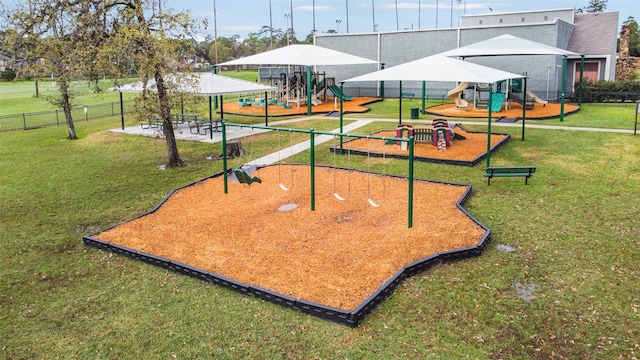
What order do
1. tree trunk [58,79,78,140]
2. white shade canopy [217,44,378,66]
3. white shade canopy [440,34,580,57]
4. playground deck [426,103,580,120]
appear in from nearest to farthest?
1. tree trunk [58,79,78,140]
2. white shade canopy [440,34,580,57]
3. playground deck [426,103,580,120]
4. white shade canopy [217,44,378,66]

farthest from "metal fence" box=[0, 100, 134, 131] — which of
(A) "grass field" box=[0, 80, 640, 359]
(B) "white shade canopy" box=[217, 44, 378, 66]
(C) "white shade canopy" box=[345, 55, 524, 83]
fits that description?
(A) "grass field" box=[0, 80, 640, 359]

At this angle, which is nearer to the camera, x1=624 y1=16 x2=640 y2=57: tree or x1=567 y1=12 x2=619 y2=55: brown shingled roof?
x1=567 y1=12 x2=619 y2=55: brown shingled roof

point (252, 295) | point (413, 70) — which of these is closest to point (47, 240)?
point (252, 295)

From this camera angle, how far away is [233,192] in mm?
12812

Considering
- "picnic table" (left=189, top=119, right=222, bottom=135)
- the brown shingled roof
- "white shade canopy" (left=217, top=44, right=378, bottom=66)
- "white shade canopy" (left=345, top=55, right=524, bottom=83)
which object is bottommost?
"picnic table" (left=189, top=119, right=222, bottom=135)

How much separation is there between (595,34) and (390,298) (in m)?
33.3

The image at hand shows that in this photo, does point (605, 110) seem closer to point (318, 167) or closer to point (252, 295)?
point (318, 167)

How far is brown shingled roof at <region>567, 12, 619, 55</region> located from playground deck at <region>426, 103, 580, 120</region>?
6.59 metres

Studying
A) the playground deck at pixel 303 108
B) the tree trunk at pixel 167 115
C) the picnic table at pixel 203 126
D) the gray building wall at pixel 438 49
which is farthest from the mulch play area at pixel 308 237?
the gray building wall at pixel 438 49

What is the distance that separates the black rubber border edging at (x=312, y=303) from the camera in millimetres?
6805

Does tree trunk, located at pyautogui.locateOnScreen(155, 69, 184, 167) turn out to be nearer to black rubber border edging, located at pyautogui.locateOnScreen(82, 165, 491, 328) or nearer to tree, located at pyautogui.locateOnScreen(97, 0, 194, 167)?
tree, located at pyautogui.locateOnScreen(97, 0, 194, 167)

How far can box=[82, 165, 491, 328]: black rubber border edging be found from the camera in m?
6.80

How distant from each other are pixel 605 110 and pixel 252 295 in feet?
83.9

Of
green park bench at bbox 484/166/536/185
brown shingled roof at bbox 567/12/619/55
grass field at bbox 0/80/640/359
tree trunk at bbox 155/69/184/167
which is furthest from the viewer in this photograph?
brown shingled roof at bbox 567/12/619/55
